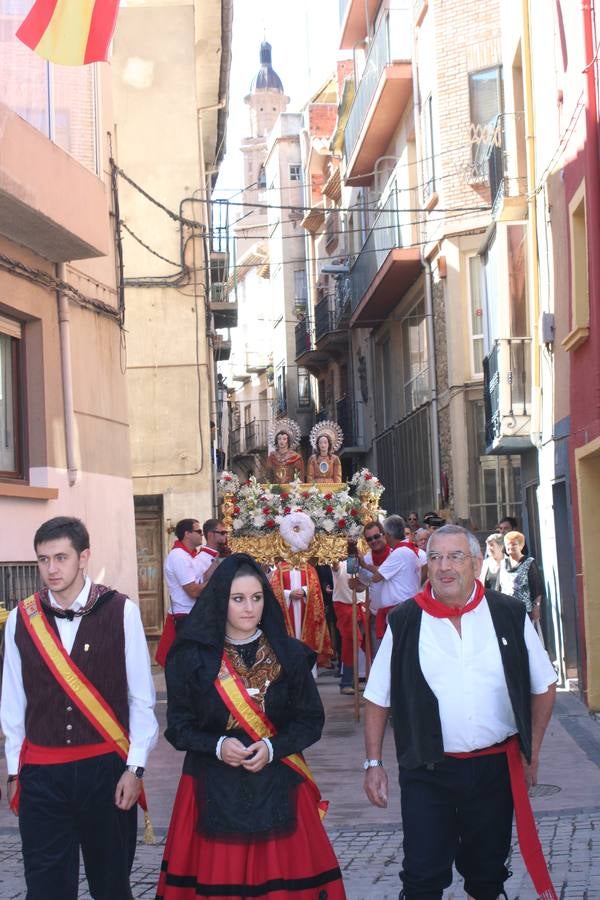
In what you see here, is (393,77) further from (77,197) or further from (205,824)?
(205,824)

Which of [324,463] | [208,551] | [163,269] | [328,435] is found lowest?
[208,551]

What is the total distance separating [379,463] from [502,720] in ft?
93.3

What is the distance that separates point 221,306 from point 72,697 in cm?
2437

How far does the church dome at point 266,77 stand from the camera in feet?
372

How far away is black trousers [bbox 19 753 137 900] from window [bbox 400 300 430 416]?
21.5 metres

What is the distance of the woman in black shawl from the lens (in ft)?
17.6

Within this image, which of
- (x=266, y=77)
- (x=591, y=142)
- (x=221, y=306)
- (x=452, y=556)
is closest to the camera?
(x=452, y=556)

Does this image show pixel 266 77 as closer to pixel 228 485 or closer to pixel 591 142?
pixel 228 485

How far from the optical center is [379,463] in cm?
3397

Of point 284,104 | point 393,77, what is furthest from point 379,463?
point 284,104

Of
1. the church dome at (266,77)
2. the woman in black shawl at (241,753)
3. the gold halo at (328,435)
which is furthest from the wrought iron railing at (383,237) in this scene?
the church dome at (266,77)

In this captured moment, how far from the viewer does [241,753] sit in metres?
5.34

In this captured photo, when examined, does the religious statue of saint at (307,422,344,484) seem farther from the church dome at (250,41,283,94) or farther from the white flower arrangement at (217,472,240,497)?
the church dome at (250,41,283,94)

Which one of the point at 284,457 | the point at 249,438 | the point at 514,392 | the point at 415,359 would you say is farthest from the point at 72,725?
the point at 249,438
